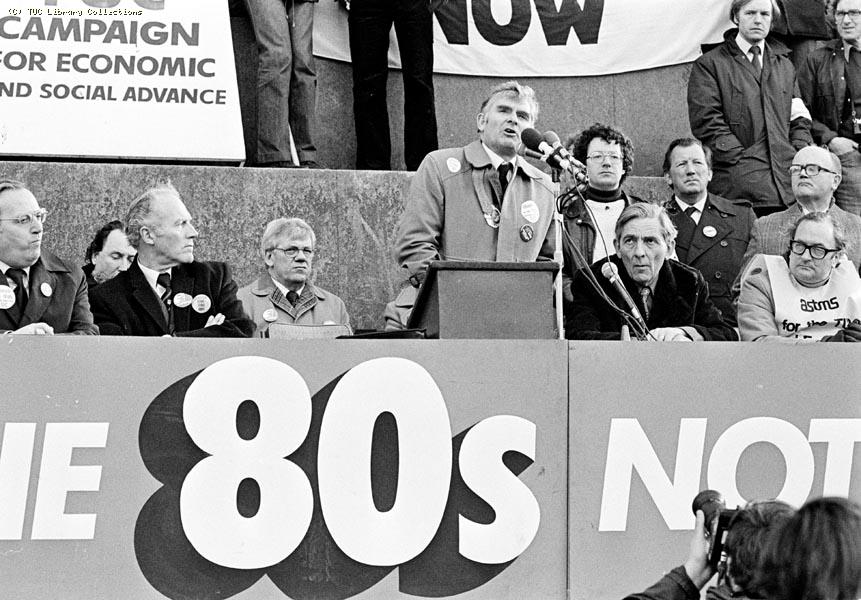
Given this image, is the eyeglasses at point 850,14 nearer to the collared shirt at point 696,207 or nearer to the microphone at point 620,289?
the collared shirt at point 696,207

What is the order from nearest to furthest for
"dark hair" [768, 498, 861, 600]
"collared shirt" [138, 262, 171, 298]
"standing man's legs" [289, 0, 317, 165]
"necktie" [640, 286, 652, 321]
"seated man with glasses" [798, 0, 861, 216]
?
"dark hair" [768, 498, 861, 600] < "collared shirt" [138, 262, 171, 298] < "necktie" [640, 286, 652, 321] < "standing man's legs" [289, 0, 317, 165] < "seated man with glasses" [798, 0, 861, 216]

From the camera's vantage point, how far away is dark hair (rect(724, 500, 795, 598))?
350cm

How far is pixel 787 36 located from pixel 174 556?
6593 millimetres

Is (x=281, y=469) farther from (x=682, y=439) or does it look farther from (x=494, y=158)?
(x=494, y=158)

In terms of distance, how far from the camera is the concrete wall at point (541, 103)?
10078mm

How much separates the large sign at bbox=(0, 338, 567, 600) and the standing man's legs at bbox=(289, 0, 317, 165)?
3.86 metres

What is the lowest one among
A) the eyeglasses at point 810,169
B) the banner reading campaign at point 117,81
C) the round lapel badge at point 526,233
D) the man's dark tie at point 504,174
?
the round lapel badge at point 526,233

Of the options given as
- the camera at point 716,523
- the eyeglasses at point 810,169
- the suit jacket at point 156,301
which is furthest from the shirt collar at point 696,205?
the camera at point 716,523

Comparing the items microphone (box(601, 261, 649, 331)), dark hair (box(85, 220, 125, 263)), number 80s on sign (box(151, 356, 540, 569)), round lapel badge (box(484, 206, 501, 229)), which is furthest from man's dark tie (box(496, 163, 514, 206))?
dark hair (box(85, 220, 125, 263))

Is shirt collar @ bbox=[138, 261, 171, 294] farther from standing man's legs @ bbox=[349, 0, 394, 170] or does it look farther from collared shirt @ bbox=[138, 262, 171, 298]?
standing man's legs @ bbox=[349, 0, 394, 170]

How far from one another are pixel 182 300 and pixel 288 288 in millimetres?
740

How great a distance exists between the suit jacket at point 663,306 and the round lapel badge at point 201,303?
5.01 ft

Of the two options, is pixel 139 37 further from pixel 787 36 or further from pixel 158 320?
pixel 787 36

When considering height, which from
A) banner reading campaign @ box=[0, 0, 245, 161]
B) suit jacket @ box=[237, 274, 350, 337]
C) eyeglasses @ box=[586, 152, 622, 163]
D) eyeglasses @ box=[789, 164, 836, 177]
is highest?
banner reading campaign @ box=[0, 0, 245, 161]
